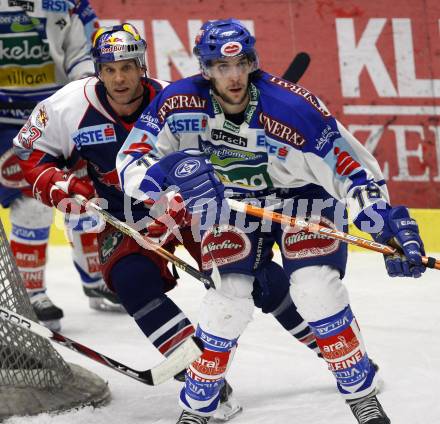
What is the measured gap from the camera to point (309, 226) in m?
3.40

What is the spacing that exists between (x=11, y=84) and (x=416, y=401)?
2.06 m

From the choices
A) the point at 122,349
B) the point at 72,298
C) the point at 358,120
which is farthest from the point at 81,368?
the point at 358,120

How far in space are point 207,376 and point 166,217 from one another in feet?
1.62

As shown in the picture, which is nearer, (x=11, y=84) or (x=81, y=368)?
(x=81, y=368)

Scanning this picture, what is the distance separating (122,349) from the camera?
4.62m

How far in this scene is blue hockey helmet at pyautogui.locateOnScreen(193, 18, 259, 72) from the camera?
344 cm

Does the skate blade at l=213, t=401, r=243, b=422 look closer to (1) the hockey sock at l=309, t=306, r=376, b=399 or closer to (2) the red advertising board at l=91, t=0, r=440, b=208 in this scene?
(1) the hockey sock at l=309, t=306, r=376, b=399

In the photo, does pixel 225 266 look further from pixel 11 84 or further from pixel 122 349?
pixel 11 84

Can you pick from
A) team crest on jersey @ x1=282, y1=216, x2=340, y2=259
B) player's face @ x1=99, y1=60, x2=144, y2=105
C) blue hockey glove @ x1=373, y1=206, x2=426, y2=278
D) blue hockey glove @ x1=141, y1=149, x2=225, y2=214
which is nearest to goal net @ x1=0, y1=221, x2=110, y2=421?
player's face @ x1=99, y1=60, x2=144, y2=105

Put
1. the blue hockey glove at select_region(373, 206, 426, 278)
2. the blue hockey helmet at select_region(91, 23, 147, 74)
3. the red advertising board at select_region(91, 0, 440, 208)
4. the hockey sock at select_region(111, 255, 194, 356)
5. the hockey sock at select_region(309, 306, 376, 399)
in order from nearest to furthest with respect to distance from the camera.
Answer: the blue hockey glove at select_region(373, 206, 426, 278)
the hockey sock at select_region(309, 306, 376, 399)
the hockey sock at select_region(111, 255, 194, 356)
the blue hockey helmet at select_region(91, 23, 147, 74)
the red advertising board at select_region(91, 0, 440, 208)

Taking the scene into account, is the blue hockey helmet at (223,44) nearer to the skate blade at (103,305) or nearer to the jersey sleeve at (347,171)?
the jersey sleeve at (347,171)

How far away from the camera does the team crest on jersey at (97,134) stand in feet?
13.2

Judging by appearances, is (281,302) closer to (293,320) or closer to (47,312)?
(293,320)

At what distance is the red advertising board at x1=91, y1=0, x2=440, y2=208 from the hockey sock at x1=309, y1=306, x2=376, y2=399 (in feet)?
7.49
